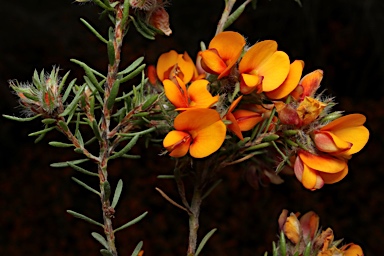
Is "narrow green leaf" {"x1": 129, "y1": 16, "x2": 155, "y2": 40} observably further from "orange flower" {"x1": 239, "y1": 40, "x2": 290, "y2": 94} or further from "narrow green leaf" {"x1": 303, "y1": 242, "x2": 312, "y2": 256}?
"narrow green leaf" {"x1": 303, "y1": 242, "x2": 312, "y2": 256}

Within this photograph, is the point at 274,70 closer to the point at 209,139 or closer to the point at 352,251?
the point at 209,139

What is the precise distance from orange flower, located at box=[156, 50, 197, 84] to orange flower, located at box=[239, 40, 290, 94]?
8 cm

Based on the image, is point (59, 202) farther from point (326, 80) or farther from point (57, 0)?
point (326, 80)

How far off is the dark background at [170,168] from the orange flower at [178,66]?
2.63m

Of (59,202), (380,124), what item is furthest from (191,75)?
→ (380,124)

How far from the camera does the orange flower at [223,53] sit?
0.58m

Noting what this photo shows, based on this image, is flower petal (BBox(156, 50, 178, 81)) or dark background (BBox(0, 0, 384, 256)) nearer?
flower petal (BBox(156, 50, 178, 81))

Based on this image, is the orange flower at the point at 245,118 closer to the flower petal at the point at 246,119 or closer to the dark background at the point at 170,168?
the flower petal at the point at 246,119

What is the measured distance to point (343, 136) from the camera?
0.60 metres

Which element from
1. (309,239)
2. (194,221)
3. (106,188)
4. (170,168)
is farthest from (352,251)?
(170,168)

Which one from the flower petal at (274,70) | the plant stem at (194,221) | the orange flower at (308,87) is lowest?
the plant stem at (194,221)

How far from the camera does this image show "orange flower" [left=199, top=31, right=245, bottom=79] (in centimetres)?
58

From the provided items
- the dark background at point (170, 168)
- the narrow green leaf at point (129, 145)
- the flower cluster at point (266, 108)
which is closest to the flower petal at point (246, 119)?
the flower cluster at point (266, 108)

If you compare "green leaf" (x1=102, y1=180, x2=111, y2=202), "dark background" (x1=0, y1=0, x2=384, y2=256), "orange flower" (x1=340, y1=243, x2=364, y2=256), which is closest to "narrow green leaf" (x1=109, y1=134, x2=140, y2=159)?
"green leaf" (x1=102, y1=180, x2=111, y2=202)
